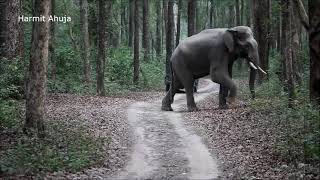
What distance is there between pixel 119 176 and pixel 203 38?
1067 centimetres

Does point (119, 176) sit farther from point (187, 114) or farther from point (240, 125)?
point (187, 114)

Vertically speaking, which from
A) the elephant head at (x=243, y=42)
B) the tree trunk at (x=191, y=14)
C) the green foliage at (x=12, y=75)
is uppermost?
the tree trunk at (x=191, y=14)

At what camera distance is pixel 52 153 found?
10.4 meters

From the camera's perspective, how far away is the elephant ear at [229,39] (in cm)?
1838

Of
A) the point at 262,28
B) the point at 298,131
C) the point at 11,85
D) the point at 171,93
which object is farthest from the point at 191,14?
the point at 298,131

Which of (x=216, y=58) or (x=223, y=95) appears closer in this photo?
(x=216, y=58)

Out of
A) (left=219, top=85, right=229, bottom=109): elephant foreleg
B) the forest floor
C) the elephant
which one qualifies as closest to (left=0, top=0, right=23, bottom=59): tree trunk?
the forest floor

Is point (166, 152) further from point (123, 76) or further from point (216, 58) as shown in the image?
point (123, 76)

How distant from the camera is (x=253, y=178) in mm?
9297

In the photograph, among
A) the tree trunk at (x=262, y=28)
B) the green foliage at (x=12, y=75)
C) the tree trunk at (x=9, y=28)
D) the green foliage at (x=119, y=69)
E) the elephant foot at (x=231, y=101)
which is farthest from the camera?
the green foliage at (x=119, y=69)

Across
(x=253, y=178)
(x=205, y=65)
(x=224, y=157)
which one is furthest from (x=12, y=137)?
(x=205, y=65)

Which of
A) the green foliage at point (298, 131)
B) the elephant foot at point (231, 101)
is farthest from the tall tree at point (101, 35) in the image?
the green foliage at point (298, 131)

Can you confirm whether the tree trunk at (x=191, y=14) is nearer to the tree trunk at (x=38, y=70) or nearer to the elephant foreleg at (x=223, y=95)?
the elephant foreleg at (x=223, y=95)

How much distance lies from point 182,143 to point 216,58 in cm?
668
